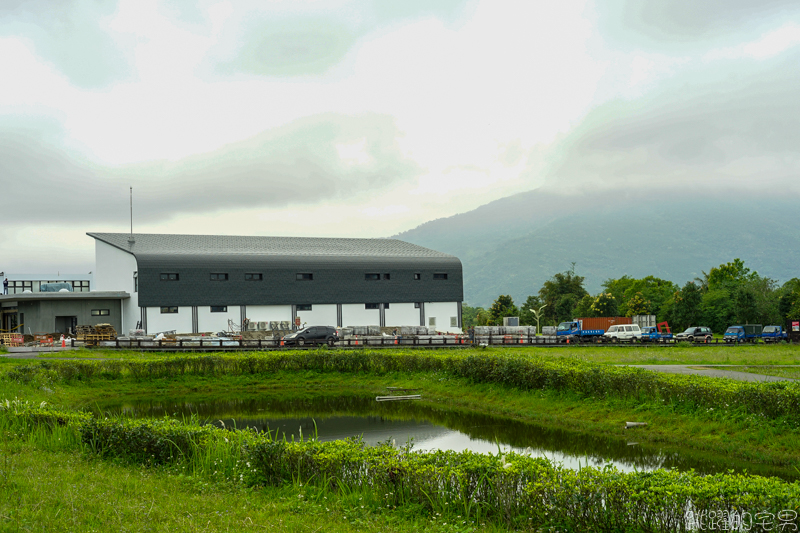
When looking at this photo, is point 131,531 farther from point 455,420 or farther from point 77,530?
point 455,420

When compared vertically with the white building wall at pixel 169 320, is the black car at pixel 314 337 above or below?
below

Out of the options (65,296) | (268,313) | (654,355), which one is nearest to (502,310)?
(268,313)

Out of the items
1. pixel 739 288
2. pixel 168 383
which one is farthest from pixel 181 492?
pixel 739 288

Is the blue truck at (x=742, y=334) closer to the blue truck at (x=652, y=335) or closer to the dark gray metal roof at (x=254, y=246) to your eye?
the blue truck at (x=652, y=335)

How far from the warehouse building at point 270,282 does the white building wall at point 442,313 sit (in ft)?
0.34

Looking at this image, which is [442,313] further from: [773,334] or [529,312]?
[773,334]

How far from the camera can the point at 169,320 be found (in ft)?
177

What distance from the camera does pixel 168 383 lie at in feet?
96.2

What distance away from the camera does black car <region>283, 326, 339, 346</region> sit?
43.9m

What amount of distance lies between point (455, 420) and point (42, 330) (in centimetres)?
4538

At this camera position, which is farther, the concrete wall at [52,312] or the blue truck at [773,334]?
the concrete wall at [52,312]

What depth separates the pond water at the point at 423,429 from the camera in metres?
14.5

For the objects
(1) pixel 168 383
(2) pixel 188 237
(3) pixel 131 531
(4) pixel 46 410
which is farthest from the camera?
(2) pixel 188 237

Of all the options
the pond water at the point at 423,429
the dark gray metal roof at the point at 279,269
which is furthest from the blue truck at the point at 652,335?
the pond water at the point at 423,429
